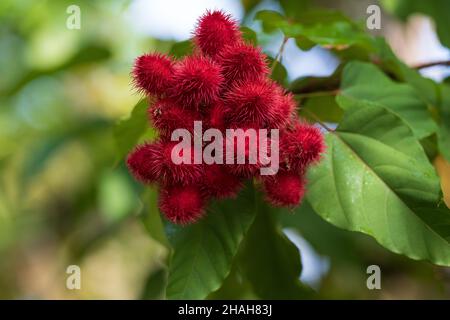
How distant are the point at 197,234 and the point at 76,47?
1.30 m

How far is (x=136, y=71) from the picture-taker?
108 cm

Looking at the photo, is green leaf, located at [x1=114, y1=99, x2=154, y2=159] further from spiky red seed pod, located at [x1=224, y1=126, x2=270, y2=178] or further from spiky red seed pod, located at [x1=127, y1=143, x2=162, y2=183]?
spiky red seed pod, located at [x1=224, y1=126, x2=270, y2=178]

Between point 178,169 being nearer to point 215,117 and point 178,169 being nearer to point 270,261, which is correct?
point 215,117

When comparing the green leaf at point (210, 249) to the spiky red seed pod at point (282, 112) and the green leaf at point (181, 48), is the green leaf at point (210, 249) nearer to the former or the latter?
the spiky red seed pod at point (282, 112)

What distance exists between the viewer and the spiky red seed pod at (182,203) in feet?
3.39

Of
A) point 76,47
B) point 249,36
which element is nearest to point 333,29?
point 249,36

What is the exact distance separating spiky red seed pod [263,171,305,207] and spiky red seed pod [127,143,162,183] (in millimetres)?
176

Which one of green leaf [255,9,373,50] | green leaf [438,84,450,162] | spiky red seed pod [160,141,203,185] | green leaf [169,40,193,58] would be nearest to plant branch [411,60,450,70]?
green leaf [438,84,450,162]

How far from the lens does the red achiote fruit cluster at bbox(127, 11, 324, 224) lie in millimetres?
1014

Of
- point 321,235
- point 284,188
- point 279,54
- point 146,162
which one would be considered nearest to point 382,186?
point 284,188

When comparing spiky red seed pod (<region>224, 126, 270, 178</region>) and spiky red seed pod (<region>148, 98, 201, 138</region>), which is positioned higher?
spiky red seed pod (<region>148, 98, 201, 138</region>)
